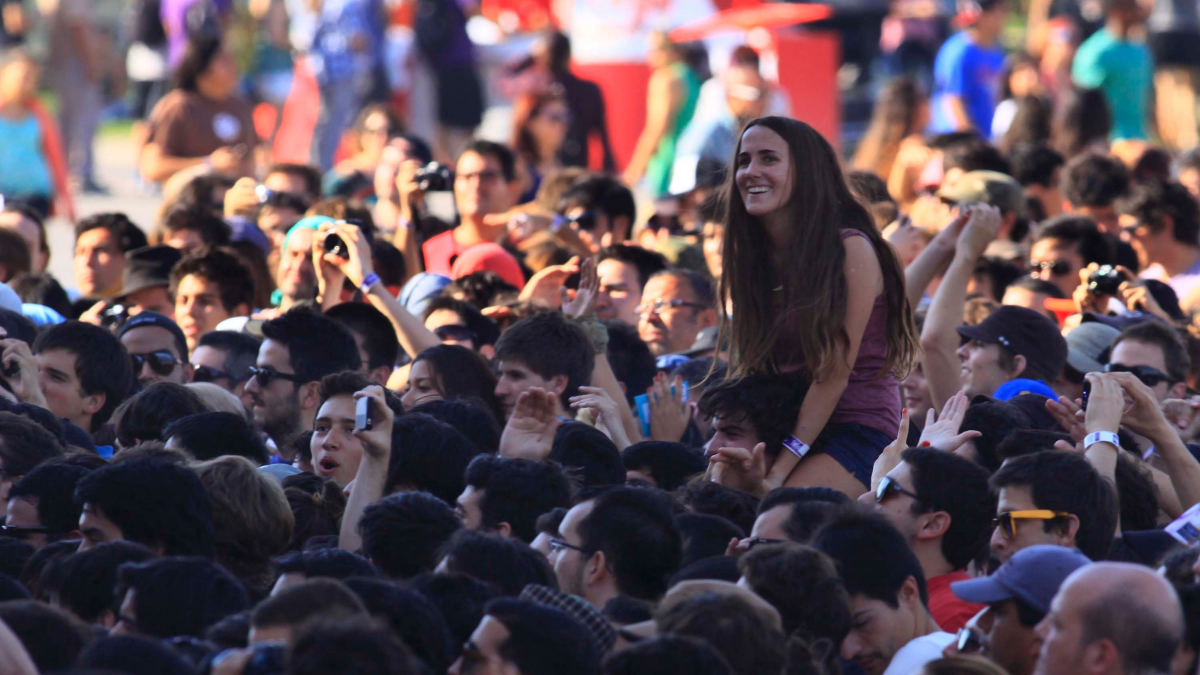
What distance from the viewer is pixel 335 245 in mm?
7352

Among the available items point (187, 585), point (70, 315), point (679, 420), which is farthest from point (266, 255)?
point (187, 585)

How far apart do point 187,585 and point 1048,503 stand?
2171mm

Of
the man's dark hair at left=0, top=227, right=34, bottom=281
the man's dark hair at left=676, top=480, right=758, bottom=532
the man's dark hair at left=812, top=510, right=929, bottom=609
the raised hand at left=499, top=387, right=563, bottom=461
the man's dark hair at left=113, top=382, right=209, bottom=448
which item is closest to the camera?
the man's dark hair at left=812, top=510, right=929, bottom=609

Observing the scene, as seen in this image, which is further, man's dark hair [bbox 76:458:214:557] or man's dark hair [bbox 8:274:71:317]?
man's dark hair [bbox 8:274:71:317]

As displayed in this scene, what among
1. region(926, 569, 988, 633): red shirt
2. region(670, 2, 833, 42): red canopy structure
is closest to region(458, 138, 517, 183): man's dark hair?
region(926, 569, 988, 633): red shirt

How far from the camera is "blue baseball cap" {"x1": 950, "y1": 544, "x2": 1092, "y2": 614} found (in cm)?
389

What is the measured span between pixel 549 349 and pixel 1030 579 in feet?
8.58

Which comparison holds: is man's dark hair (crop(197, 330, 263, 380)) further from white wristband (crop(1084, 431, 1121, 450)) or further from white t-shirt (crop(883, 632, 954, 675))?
white t-shirt (crop(883, 632, 954, 675))

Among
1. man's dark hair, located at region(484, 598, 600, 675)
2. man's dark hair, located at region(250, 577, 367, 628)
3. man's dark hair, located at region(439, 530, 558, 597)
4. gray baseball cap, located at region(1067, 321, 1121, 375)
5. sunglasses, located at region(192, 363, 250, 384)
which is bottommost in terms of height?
gray baseball cap, located at region(1067, 321, 1121, 375)

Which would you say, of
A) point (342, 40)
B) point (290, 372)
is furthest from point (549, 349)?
point (342, 40)

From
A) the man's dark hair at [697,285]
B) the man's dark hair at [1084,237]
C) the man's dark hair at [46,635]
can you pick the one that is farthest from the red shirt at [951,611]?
the man's dark hair at [1084,237]

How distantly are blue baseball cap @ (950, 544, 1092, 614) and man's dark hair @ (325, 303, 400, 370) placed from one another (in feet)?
12.5

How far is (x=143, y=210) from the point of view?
15383 millimetres

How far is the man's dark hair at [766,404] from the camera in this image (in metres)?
5.23
